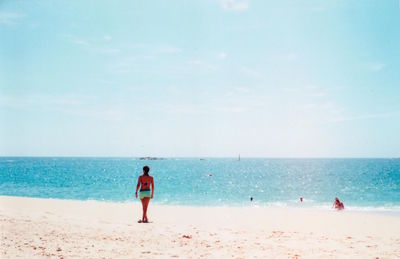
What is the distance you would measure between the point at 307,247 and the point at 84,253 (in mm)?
5618

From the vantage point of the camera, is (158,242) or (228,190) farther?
(228,190)

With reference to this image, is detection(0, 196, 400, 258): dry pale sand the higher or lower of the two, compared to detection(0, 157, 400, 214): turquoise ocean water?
higher

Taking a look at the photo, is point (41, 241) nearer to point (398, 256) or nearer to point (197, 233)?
point (197, 233)

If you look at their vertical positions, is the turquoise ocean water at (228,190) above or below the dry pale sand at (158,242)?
below

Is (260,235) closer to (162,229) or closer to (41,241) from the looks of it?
(162,229)

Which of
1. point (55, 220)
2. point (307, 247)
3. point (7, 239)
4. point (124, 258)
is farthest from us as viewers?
point (55, 220)

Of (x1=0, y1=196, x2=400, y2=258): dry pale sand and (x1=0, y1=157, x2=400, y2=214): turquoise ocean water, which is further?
(x1=0, y1=157, x2=400, y2=214): turquoise ocean water

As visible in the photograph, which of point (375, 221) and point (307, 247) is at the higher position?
point (307, 247)

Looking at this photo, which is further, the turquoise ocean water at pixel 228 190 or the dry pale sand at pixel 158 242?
the turquoise ocean water at pixel 228 190

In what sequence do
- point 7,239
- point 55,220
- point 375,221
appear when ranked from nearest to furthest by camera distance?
point 7,239, point 55,220, point 375,221

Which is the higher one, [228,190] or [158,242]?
[158,242]

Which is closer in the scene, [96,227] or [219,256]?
[219,256]

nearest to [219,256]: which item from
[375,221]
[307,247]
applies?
[307,247]

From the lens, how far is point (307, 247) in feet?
27.8
